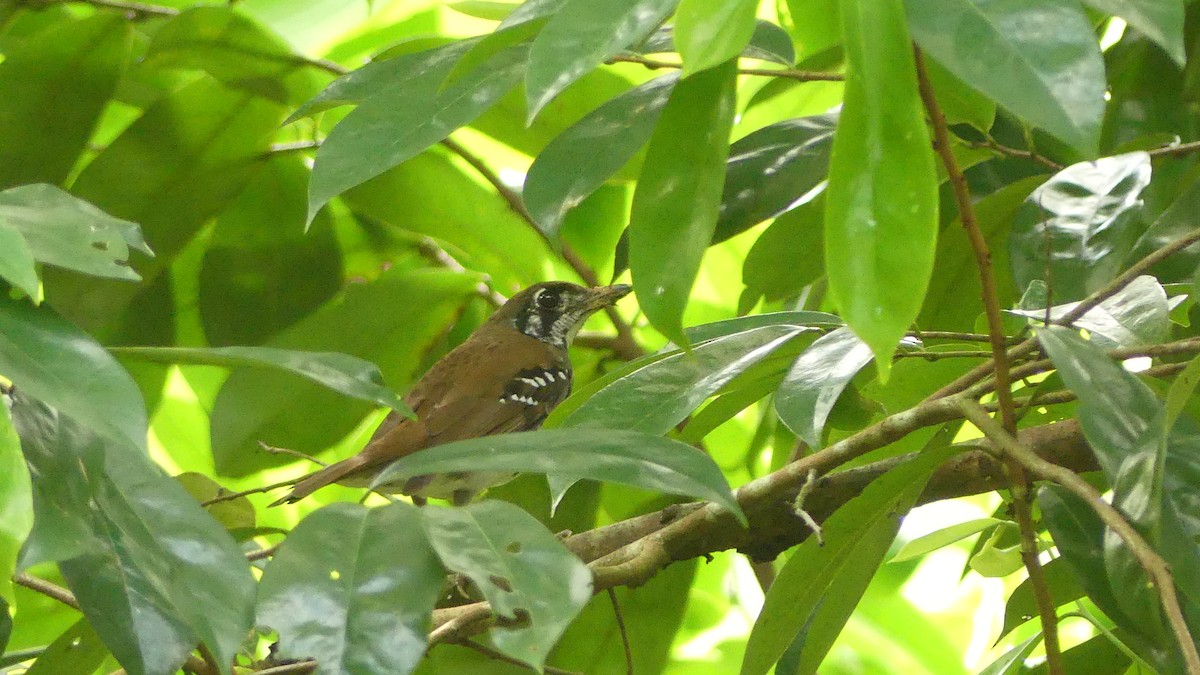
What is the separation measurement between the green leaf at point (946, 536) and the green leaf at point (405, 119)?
34.0 inches

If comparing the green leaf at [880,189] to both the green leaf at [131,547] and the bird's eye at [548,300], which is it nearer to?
the green leaf at [131,547]

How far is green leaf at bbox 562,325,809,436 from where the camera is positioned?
1.25 meters

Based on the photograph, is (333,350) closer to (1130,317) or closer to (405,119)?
(405,119)

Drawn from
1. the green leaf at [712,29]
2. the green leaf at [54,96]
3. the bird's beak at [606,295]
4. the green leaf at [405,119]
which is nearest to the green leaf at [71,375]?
the green leaf at [405,119]

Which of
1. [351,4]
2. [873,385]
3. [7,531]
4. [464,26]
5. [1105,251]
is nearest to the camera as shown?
[7,531]

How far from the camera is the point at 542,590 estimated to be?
0.84 m

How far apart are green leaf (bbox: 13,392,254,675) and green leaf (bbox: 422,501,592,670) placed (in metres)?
0.16

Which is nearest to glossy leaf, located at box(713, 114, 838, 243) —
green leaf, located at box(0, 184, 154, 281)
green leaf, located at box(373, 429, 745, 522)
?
green leaf, located at box(373, 429, 745, 522)

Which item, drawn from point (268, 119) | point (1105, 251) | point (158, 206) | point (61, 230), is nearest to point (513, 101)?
point (268, 119)

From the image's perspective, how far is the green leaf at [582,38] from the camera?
0.86 m

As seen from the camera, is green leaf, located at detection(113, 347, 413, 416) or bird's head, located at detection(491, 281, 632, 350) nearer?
green leaf, located at detection(113, 347, 413, 416)

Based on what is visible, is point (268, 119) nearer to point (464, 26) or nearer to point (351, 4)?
point (351, 4)

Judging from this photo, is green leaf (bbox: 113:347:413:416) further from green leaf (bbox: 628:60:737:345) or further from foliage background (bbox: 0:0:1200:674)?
green leaf (bbox: 628:60:737:345)

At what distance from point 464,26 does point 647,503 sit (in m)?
1.34
